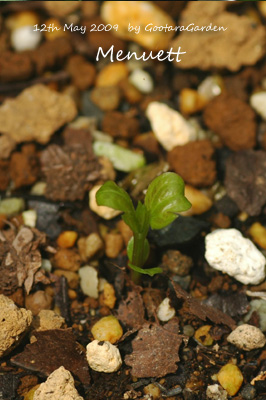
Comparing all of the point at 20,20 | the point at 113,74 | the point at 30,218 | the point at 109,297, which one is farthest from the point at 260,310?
the point at 20,20

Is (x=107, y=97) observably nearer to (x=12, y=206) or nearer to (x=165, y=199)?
(x=12, y=206)

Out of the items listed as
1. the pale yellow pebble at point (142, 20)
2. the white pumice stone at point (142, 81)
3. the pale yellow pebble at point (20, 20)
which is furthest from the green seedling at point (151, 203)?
the pale yellow pebble at point (20, 20)

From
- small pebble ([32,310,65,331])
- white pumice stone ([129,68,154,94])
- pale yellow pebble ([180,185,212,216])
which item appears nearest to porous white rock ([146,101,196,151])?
white pumice stone ([129,68,154,94])

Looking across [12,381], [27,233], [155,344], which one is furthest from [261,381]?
[27,233]

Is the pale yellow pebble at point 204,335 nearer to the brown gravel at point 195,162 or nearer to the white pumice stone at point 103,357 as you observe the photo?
the white pumice stone at point 103,357

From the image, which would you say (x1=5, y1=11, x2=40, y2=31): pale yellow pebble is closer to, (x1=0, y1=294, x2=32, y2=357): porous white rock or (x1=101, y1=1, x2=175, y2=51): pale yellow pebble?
(x1=101, y1=1, x2=175, y2=51): pale yellow pebble

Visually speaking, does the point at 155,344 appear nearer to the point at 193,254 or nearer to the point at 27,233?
the point at 193,254
